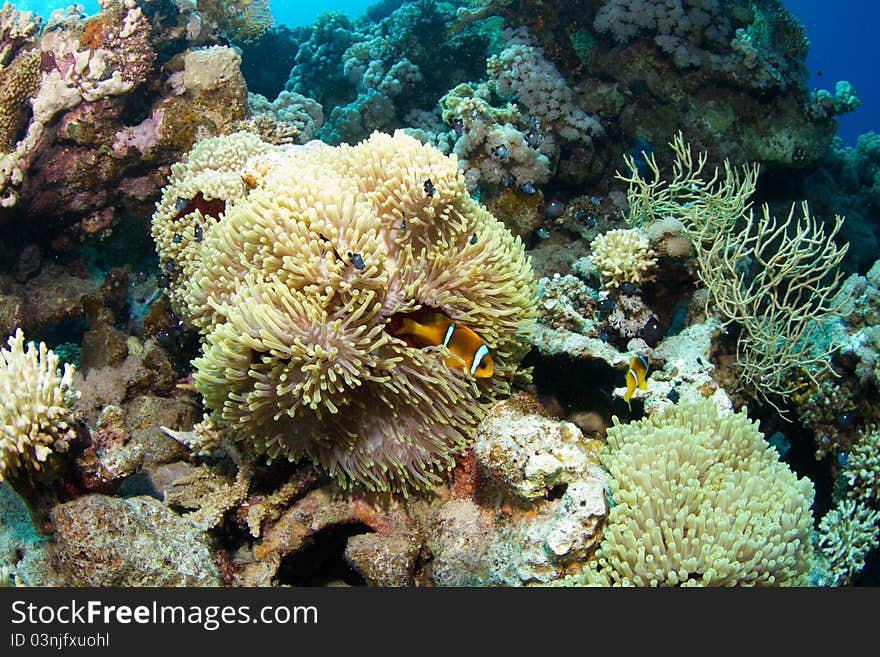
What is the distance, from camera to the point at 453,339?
2.81m

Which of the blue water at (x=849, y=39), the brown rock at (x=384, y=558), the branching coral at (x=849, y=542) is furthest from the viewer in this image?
the blue water at (x=849, y=39)

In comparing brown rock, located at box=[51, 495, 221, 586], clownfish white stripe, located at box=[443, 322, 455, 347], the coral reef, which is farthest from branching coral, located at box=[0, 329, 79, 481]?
clownfish white stripe, located at box=[443, 322, 455, 347]

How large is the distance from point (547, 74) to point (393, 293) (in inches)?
247

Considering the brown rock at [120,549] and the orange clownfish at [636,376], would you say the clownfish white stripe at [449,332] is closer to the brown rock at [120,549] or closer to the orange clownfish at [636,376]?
the orange clownfish at [636,376]

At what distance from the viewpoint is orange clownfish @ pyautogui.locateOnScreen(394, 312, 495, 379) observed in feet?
9.11

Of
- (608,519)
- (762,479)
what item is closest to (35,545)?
(608,519)

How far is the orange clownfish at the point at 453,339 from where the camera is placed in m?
2.78

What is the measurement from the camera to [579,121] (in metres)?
7.61

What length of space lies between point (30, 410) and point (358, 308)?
5.67 feet

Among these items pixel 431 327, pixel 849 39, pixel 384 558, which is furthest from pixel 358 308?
pixel 849 39

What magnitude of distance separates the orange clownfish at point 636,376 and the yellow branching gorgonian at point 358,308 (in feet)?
2.64

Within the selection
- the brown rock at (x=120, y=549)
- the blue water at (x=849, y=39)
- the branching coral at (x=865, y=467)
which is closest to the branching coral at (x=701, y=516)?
the branching coral at (x=865, y=467)

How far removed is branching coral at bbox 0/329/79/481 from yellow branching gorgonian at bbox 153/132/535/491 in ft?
2.26

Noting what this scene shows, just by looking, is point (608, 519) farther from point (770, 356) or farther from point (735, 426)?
point (770, 356)
